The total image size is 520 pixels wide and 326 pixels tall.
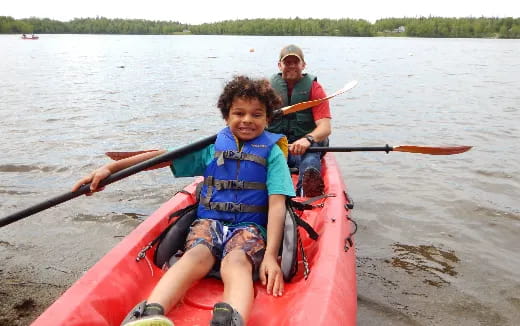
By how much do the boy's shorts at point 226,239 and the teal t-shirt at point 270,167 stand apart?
0.26 metres

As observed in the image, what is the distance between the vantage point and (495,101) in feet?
41.4

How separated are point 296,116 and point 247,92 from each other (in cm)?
221

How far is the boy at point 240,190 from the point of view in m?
2.54

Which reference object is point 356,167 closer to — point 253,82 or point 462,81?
point 253,82

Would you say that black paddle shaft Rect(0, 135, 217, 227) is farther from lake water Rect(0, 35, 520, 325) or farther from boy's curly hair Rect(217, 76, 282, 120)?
lake water Rect(0, 35, 520, 325)

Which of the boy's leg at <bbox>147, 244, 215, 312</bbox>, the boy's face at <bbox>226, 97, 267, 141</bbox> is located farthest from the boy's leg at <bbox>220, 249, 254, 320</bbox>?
the boy's face at <bbox>226, 97, 267, 141</bbox>

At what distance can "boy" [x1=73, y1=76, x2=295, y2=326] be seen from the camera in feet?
8.34

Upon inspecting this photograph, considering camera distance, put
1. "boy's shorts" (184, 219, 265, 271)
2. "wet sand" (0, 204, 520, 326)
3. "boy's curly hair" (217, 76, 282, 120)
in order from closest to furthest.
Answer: "boy's shorts" (184, 219, 265, 271), "boy's curly hair" (217, 76, 282, 120), "wet sand" (0, 204, 520, 326)

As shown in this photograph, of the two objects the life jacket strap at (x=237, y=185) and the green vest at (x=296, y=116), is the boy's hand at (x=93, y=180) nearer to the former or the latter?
the life jacket strap at (x=237, y=185)

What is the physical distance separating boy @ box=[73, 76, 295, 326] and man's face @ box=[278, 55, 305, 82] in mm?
1948

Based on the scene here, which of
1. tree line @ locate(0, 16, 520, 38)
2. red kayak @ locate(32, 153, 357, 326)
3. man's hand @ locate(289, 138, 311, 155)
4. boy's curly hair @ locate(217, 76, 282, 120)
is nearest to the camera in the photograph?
red kayak @ locate(32, 153, 357, 326)

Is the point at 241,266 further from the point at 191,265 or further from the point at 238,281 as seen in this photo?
the point at 191,265

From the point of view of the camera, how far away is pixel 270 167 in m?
2.83

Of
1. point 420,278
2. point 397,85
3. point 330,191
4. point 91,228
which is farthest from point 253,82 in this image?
point 397,85
